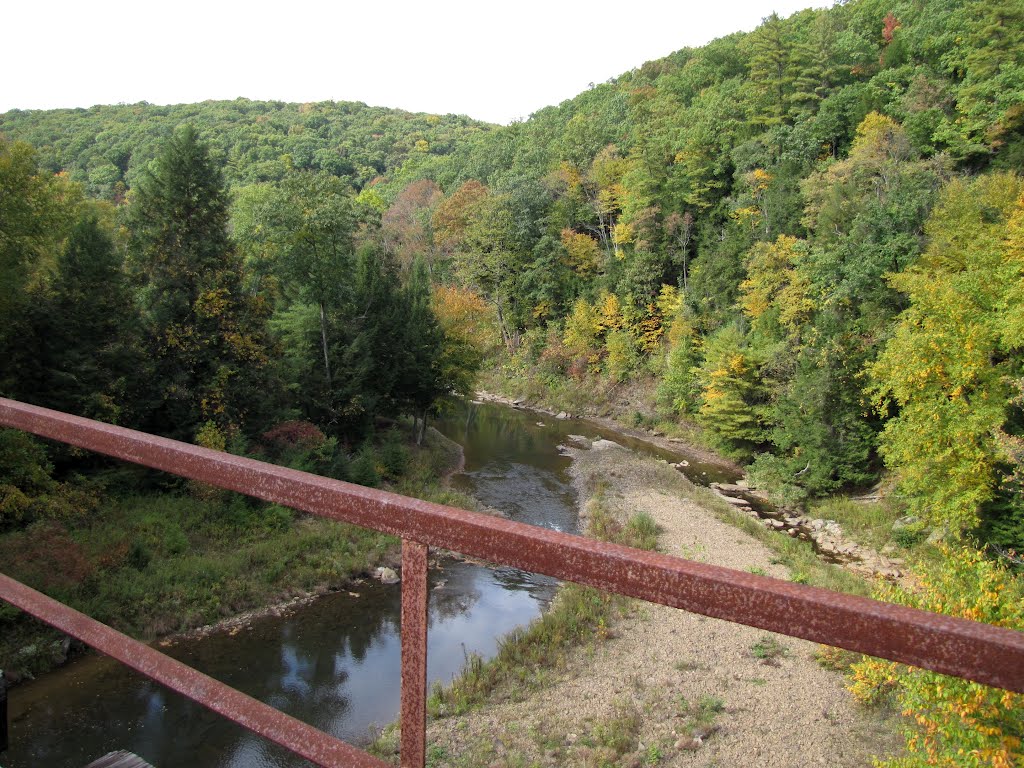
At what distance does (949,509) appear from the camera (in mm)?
16344

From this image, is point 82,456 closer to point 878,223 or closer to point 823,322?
point 823,322

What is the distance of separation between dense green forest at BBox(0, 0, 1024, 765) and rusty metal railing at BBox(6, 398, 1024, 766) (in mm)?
6593

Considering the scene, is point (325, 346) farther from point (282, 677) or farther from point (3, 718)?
point (3, 718)

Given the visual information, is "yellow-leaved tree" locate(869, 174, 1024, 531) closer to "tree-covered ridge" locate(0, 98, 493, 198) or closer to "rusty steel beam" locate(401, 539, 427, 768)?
"rusty steel beam" locate(401, 539, 427, 768)

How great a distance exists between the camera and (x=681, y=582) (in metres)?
0.97

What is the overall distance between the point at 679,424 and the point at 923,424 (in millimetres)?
16529

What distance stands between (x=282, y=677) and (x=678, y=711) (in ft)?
22.0

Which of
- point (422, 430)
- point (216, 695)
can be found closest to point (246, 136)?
point (422, 430)

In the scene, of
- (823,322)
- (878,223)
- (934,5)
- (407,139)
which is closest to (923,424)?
(823,322)

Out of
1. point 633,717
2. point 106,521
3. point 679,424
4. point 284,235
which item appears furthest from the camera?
point 679,424

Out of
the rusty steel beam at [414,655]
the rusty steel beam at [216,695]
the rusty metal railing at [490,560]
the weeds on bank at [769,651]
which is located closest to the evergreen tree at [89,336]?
the weeds on bank at [769,651]

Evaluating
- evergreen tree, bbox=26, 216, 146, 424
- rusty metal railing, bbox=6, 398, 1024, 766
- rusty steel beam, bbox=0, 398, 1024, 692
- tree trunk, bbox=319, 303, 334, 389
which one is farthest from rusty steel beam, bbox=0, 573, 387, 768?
tree trunk, bbox=319, 303, 334, 389

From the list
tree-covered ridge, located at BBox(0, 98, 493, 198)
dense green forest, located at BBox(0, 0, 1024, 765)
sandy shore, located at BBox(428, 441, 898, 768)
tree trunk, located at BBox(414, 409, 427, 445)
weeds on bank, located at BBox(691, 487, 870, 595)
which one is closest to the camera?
sandy shore, located at BBox(428, 441, 898, 768)

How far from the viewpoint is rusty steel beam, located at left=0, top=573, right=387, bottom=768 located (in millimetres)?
1321
